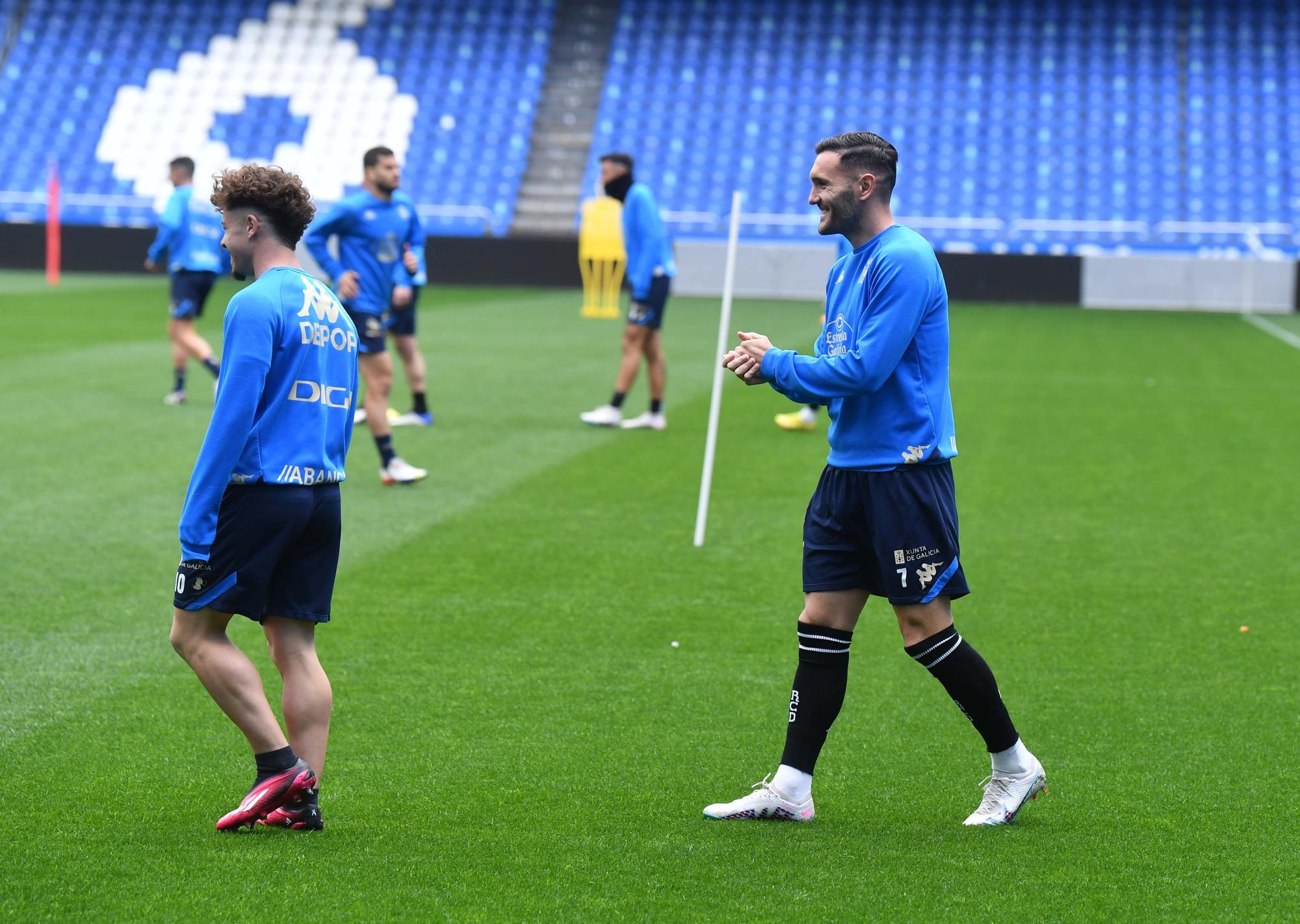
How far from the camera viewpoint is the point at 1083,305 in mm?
27094

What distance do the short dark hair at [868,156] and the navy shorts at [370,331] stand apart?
5775 mm

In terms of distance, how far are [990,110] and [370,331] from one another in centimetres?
2531

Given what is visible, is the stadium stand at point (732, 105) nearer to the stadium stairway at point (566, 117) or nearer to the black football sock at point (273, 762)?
the stadium stairway at point (566, 117)

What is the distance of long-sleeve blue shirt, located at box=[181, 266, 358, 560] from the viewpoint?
12.0 feet

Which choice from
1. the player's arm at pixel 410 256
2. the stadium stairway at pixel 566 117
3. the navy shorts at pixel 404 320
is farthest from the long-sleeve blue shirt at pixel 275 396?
the stadium stairway at pixel 566 117

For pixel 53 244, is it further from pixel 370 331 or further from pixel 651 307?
A: pixel 370 331

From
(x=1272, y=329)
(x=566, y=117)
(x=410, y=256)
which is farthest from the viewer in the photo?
(x=566, y=117)

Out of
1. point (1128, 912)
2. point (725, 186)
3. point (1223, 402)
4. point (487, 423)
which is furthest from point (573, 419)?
point (725, 186)

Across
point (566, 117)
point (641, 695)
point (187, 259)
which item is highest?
point (566, 117)

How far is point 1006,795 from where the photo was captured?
4105 mm

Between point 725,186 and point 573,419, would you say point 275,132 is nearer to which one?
point 725,186

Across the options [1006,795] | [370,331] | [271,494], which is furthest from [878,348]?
[370,331]

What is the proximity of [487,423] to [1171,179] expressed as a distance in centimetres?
2235

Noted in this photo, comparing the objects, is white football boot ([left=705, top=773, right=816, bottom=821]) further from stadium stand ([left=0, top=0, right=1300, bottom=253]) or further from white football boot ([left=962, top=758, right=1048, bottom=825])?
stadium stand ([left=0, top=0, right=1300, bottom=253])
